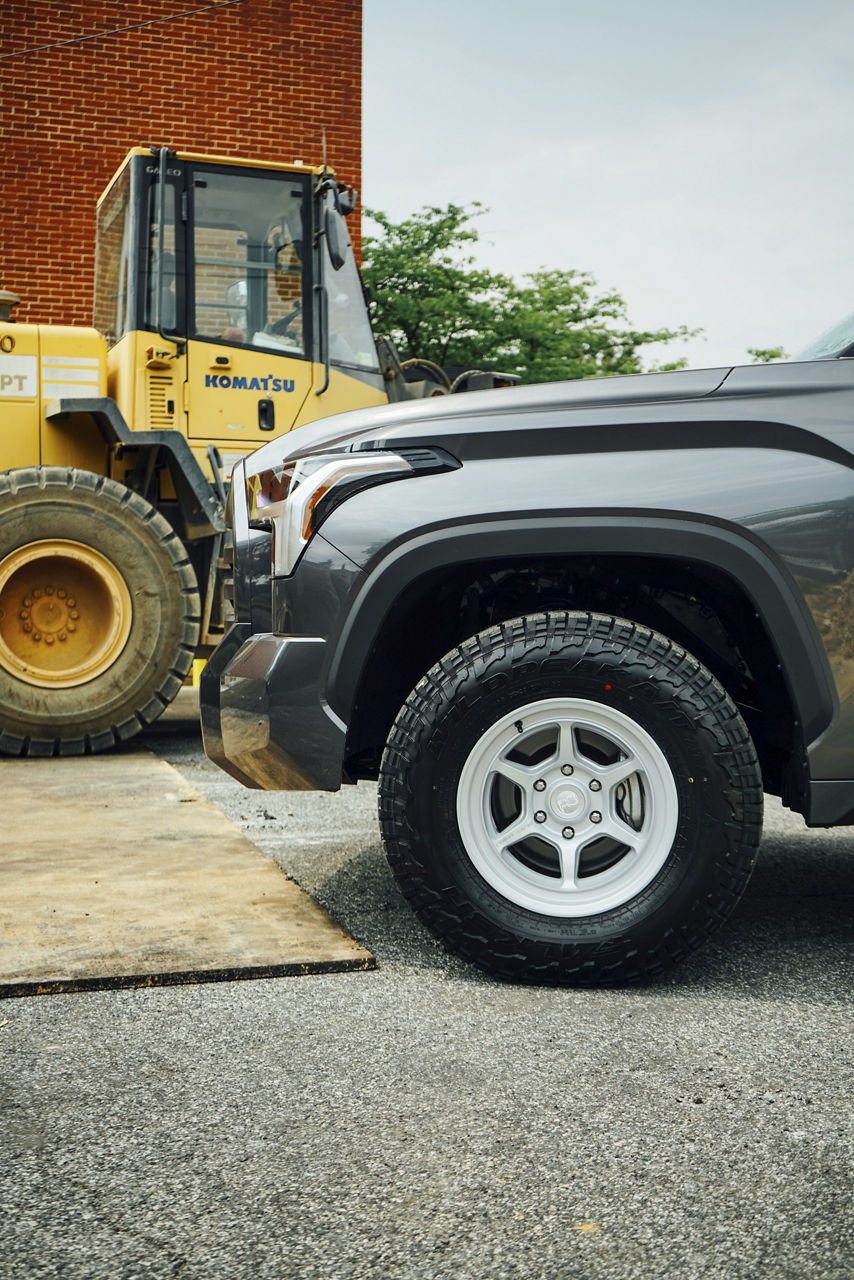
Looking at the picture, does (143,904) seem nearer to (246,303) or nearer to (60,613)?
(60,613)

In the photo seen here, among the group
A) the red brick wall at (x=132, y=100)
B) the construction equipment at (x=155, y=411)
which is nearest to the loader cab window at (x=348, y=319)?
the construction equipment at (x=155, y=411)

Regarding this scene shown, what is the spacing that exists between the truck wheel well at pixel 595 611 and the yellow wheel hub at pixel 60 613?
4.08 metres

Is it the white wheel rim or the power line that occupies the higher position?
the power line

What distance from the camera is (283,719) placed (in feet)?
10.9

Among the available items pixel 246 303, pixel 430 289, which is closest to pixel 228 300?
pixel 246 303

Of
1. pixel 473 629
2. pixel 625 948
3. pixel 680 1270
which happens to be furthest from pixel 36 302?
pixel 680 1270

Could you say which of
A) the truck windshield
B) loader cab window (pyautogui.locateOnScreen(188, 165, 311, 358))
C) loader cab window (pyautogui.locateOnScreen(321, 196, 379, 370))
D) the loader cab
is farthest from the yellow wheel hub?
the truck windshield

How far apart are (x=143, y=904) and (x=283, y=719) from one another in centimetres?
92

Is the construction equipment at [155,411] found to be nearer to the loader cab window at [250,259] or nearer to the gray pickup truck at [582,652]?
the loader cab window at [250,259]

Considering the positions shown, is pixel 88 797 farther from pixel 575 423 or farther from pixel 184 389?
pixel 575 423

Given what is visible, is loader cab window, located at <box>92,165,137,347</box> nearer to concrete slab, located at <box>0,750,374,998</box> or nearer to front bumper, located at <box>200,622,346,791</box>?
concrete slab, located at <box>0,750,374,998</box>

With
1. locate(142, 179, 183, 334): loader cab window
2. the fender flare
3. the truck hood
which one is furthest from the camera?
locate(142, 179, 183, 334): loader cab window

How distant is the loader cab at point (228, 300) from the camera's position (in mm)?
7773

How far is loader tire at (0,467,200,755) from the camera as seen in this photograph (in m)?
7.33
